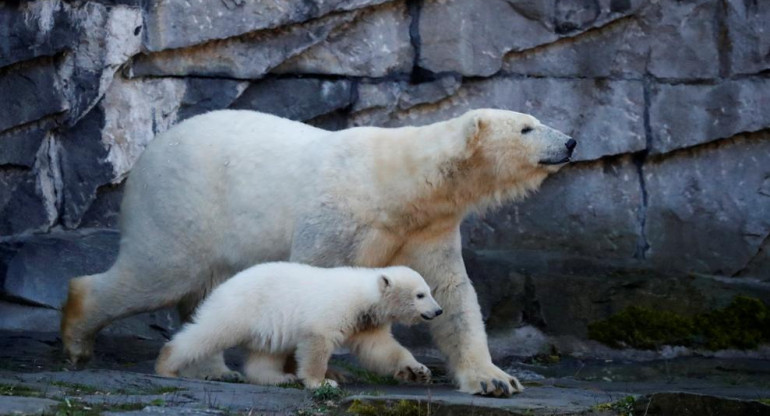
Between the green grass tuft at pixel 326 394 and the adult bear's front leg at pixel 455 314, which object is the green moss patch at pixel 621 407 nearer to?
the adult bear's front leg at pixel 455 314

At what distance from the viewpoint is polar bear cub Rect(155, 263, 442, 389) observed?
5891 millimetres

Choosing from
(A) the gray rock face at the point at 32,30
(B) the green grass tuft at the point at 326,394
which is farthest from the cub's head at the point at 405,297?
(A) the gray rock face at the point at 32,30

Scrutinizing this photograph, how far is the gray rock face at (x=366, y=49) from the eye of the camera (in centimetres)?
875

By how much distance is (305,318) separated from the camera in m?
5.87

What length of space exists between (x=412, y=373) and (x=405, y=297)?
0.37 metres

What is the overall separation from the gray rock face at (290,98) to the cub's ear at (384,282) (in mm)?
2874

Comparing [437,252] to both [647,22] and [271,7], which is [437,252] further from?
[647,22]

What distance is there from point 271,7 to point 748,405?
14.6ft

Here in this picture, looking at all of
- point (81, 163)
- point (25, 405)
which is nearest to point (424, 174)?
point (25, 405)

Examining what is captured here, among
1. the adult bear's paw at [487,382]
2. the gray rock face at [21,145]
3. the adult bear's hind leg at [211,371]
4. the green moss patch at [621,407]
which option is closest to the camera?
the green moss patch at [621,407]

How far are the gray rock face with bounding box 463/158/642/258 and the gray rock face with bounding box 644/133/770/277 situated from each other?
15cm

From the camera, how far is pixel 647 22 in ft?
30.0

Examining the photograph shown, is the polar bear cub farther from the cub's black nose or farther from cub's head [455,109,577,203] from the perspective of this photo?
the cub's black nose

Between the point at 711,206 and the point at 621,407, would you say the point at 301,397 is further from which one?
the point at 711,206
